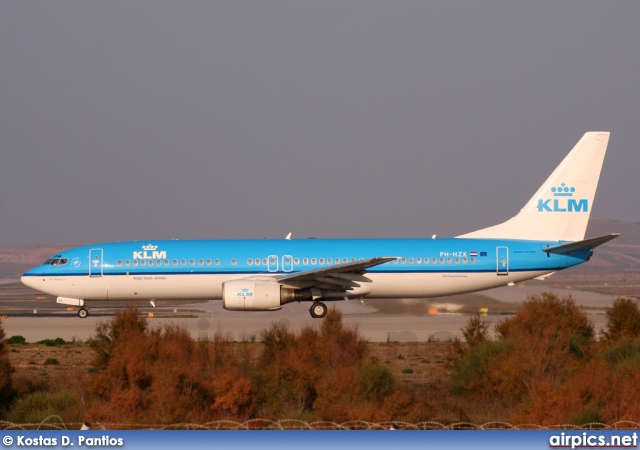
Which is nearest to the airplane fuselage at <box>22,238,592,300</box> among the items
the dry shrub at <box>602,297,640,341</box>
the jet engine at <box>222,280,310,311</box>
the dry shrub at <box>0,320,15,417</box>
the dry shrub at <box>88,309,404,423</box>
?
the jet engine at <box>222,280,310,311</box>

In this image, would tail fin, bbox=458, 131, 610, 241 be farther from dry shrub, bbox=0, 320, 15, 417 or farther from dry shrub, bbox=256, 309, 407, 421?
dry shrub, bbox=0, 320, 15, 417

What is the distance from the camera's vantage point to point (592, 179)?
31.0 metres

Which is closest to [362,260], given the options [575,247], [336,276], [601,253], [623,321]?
[336,276]

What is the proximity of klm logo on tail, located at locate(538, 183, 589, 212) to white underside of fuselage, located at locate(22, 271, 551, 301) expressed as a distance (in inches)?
89.5

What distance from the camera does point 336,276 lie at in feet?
95.6

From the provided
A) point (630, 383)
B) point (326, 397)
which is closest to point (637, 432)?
point (630, 383)

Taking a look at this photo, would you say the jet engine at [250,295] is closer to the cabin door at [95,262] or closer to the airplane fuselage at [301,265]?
the airplane fuselage at [301,265]

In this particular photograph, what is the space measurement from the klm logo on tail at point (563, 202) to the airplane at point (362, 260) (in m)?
0.03

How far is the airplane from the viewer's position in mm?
29812

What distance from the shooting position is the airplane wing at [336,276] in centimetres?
2819

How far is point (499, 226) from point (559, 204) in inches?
85.0

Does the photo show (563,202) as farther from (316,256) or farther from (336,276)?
(316,256)

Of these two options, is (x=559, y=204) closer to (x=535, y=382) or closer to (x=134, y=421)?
(x=535, y=382)

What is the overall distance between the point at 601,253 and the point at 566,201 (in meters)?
135
